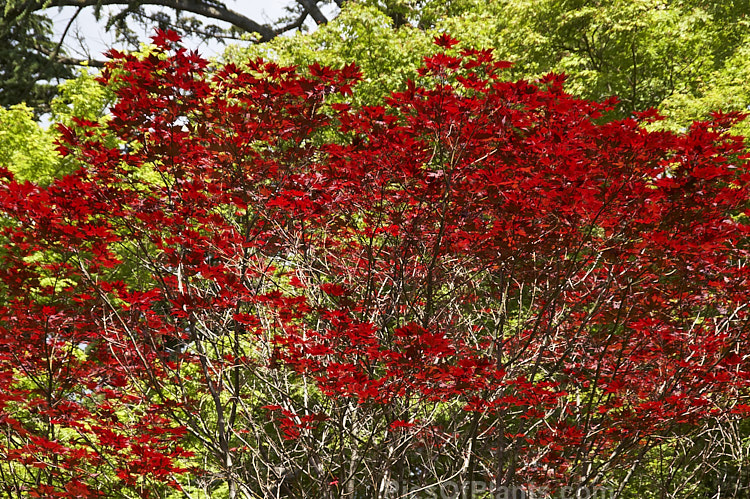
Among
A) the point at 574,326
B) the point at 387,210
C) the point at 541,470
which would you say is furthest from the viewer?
the point at 574,326

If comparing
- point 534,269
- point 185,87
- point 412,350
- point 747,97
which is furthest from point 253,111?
point 747,97

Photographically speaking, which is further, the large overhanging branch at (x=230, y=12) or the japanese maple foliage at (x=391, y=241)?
the large overhanging branch at (x=230, y=12)

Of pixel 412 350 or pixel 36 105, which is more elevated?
pixel 36 105

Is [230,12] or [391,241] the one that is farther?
[230,12]

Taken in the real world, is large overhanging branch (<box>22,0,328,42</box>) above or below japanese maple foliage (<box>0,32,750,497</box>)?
above

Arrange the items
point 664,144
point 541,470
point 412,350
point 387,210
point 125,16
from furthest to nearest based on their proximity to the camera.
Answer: point 125,16 < point 541,470 < point 387,210 < point 664,144 < point 412,350

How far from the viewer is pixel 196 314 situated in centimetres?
412

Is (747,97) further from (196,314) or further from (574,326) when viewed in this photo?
(196,314)

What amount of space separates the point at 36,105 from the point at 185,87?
45.1ft

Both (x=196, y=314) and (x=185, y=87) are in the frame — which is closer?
(x=185, y=87)

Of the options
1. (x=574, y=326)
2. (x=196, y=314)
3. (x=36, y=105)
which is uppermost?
(x=36, y=105)

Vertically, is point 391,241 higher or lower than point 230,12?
lower

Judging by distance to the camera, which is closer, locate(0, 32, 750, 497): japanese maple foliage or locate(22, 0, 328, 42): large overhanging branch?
locate(0, 32, 750, 497): japanese maple foliage

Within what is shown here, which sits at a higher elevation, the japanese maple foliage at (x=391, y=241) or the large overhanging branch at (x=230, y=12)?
the large overhanging branch at (x=230, y=12)
